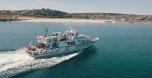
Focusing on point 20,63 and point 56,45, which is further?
point 56,45

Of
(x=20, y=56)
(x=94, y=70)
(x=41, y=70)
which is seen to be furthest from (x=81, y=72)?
(x=20, y=56)

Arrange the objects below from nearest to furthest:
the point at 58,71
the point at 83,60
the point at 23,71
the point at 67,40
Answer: the point at 23,71
the point at 58,71
the point at 83,60
the point at 67,40

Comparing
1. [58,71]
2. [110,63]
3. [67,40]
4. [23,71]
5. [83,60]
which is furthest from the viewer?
[67,40]

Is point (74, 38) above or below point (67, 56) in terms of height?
above

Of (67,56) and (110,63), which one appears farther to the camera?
(67,56)

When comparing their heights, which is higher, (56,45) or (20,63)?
(56,45)

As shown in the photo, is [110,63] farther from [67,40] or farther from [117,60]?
[67,40]
